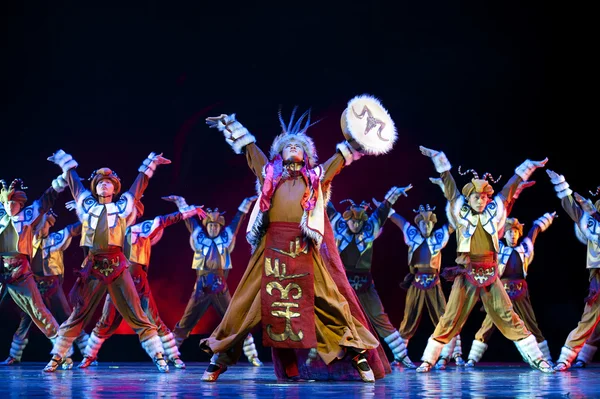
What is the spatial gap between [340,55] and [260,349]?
3696 mm

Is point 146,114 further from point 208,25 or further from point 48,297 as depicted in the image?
point 48,297

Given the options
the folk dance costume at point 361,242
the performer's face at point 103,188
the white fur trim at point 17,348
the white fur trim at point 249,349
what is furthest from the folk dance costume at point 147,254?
the performer's face at point 103,188

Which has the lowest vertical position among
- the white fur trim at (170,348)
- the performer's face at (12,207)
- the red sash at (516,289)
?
the white fur trim at (170,348)

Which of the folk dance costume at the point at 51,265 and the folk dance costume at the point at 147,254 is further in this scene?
the folk dance costume at the point at 51,265

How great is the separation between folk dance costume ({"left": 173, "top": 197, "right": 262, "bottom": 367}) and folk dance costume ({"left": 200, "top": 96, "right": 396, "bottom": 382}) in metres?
3.57

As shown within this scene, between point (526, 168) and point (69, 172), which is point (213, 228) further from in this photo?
point (526, 168)

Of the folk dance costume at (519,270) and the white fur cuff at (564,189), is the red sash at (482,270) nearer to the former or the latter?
the white fur cuff at (564,189)

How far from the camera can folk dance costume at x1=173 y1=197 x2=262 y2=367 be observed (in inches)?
359

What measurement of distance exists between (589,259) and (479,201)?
1.71 metres

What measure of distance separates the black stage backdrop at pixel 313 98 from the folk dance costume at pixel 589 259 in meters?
2.30

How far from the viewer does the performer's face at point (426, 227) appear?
9359 millimetres

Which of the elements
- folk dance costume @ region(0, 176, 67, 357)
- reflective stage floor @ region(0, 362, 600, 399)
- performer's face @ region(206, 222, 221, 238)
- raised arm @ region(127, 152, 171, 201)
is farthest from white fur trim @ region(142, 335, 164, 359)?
performer's face @ region(206, 222, 221, 238)

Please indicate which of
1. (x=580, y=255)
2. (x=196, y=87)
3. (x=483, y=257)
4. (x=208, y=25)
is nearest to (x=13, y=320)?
(x=196, y=87)

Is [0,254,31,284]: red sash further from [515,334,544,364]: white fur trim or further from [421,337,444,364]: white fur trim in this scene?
[515,334,544,364]: white fur trim
